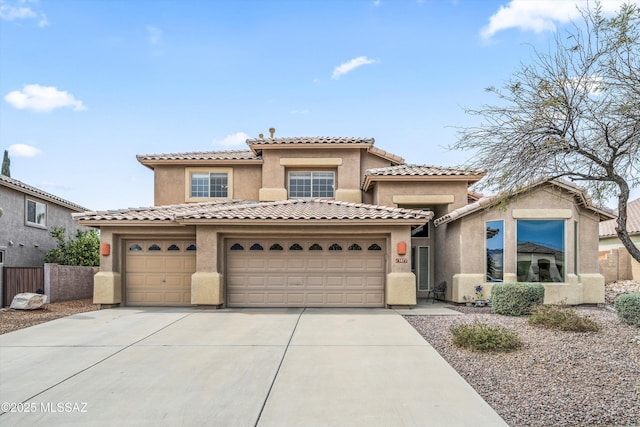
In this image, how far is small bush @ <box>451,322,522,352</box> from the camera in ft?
26.8

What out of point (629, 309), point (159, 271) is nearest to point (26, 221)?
point (159, 271)

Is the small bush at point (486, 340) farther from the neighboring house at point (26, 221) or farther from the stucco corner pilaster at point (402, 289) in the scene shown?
the neighboring house at point (26, 221)

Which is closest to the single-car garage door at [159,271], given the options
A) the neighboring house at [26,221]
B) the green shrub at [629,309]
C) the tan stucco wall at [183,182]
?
the neighboring house at [26,221]

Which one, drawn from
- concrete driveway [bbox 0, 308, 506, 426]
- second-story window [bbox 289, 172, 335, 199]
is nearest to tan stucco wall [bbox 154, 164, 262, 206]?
second-story window [bbox 289, 172, 335, 199]

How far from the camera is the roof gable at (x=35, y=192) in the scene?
1767cm

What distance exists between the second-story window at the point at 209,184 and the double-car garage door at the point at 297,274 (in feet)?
17.6

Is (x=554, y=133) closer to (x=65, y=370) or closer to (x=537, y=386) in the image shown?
(x=537, y=386)

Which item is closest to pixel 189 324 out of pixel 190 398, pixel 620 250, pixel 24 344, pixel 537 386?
pixel 24 344

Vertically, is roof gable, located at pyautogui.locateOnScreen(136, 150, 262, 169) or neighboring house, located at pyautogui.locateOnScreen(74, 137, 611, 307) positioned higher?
roof gable, located at pyautogui.locateOnScreen(136, 150, 262, 169)

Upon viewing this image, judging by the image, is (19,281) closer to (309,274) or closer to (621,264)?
(309,274)

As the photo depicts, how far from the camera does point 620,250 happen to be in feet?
72.1

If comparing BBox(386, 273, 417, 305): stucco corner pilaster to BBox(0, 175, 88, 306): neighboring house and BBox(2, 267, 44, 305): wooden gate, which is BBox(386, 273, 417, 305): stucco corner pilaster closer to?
BBox(2, 267, 44, 305): wooden gate

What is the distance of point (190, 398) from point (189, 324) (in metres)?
5.63

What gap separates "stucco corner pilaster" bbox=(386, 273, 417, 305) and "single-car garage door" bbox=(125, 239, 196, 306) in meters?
6.65
